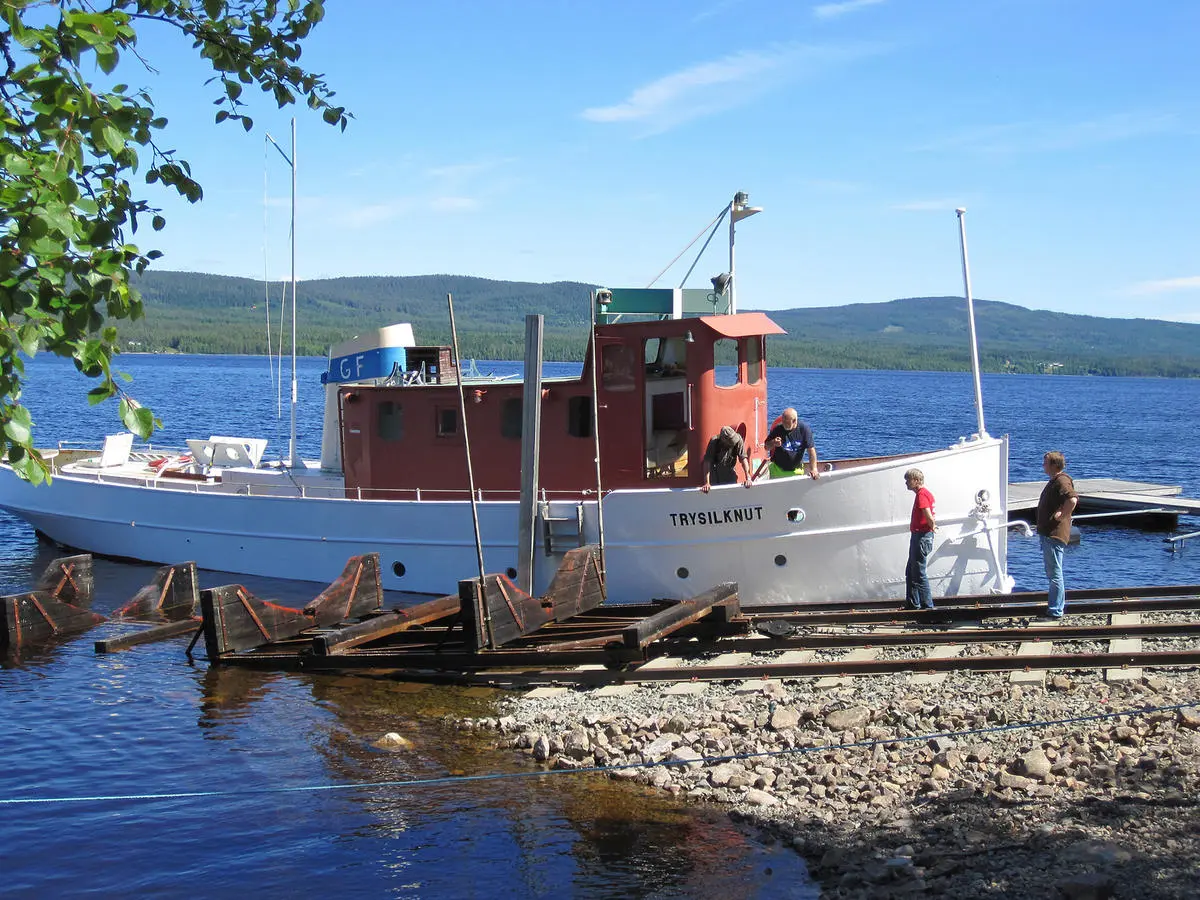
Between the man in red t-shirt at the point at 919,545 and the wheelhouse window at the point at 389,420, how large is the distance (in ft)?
24.8

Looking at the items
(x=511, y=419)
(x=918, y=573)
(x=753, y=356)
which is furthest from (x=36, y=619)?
(x=918, y=573)

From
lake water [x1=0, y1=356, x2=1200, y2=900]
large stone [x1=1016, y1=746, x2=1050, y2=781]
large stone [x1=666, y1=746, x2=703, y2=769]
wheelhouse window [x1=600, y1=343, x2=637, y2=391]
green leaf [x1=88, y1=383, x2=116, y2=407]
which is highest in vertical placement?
wheelhouse window [x1=600, y1=343, x2=637, y2=391]

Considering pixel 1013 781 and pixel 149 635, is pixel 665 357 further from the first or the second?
pixel 1013 781

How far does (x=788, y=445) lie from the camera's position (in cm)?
1421

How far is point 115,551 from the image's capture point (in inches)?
832

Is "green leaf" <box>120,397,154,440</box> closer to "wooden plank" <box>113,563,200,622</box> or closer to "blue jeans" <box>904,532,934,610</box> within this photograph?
"blue jeans" <box>904,532,934,610</box>

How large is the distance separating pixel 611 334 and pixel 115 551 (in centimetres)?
1158

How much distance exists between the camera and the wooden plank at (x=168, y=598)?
52.0 feet

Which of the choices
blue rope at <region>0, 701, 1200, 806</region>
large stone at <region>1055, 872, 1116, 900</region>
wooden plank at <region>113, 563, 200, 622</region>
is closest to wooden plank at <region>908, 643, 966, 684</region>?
blue rope at <region>0, 701, 1200, 806</region>

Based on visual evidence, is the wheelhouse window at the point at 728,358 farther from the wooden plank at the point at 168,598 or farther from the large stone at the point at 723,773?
the wooden plank at the point at 168,598

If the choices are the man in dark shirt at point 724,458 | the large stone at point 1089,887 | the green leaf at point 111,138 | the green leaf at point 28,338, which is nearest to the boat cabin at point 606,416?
the man in dark shirt at point 724,458

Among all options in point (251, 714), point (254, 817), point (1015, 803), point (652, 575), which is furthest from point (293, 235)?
point (1015, 803)

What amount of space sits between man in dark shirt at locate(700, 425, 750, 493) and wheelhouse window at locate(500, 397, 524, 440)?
300 cm

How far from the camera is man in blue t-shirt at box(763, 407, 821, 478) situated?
14.1 m
